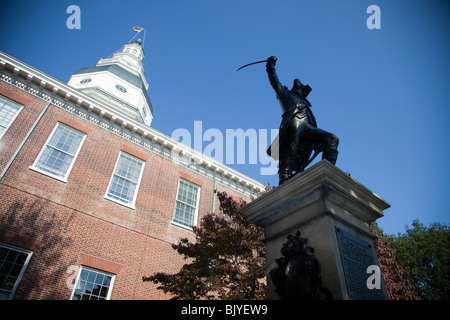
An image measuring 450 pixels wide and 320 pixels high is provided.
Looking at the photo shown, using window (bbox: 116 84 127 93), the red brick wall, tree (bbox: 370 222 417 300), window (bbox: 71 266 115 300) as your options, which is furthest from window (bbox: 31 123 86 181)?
tree (bbox: 370 222 417 300)

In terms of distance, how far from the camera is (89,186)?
11547 mm

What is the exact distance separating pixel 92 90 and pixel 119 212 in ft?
41.8

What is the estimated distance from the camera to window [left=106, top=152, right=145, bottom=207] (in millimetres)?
12359

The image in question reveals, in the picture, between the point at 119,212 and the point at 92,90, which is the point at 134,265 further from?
the point at 92,90

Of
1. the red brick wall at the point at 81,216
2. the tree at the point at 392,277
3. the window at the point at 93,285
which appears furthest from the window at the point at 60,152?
the tree at the point at 392,277

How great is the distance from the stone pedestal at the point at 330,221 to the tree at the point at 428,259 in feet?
77.9

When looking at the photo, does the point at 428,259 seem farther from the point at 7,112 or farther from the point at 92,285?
the point at 7,112

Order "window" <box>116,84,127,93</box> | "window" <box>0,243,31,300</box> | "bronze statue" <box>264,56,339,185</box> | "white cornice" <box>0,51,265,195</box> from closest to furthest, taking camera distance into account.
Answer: "bronze statue" <box>264,56,339,185</box>, "window" <box>0,243,31,300</box>, "white cornice" <box>0,51,265,195</box>, "window" <box>116,84,127,93</box>

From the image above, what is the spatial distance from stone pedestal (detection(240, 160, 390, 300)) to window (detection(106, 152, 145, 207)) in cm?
1028

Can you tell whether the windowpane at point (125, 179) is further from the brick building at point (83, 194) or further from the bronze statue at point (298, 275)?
the bronze statue at point (298, 275)

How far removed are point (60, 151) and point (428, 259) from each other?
28.9 meters

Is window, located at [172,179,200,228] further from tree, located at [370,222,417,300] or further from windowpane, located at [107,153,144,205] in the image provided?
tree, located at [370,222,417,300]
